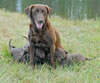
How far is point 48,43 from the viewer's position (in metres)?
5.01

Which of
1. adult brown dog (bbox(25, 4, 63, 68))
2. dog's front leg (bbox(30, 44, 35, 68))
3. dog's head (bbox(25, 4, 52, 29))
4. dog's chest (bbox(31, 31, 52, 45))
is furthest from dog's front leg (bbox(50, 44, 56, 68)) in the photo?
dog's head (bbox(25, 4, 52, 29))

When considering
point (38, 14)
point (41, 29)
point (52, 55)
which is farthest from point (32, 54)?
point (38, 14)

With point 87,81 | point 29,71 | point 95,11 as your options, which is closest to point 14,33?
point 29,71

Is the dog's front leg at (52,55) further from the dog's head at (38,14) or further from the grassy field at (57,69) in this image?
the dog's head at (38,14)

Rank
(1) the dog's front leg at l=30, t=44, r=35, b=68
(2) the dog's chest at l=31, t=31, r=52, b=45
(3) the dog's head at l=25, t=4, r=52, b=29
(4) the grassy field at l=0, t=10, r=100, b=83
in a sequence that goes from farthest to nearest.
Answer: (1) the dog's front leg at l=30, t=44, r=35, b=68 < (2) the dog's chest at l=31, t=31, r=52, b=45 < (3) the dog's head at l=25, t=4, r=52, b=29 < (4) the grassy field at l=0, t=10, r=100, b=83

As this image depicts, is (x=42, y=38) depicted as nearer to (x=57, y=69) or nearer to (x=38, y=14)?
(x=38, y=14)

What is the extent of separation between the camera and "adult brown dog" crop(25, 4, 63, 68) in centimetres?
481

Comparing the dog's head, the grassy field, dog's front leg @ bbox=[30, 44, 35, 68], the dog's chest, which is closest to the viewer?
the grassy field

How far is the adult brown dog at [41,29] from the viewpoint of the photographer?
15.8ft

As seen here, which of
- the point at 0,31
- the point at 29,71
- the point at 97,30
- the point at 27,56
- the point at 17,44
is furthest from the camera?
the point at 97,30

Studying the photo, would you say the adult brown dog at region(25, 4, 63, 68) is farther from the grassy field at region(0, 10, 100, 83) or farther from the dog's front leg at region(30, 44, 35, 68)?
the grassy field at region(0, 10, 100, 83)

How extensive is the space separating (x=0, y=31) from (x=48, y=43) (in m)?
3.14

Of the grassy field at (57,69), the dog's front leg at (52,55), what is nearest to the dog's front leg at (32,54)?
the grassy field at (57,69)

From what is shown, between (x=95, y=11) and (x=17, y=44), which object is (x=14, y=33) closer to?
(x=17, y=44)
